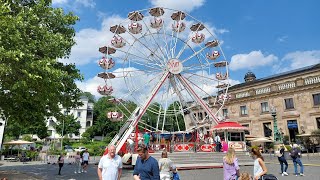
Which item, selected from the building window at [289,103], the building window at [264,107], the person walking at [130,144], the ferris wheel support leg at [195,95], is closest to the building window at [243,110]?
the building window at [264,107]

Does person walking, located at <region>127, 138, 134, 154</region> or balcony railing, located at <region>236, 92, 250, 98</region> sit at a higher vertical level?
balcony railing, located at <region>236, 92, 250, 98</region>

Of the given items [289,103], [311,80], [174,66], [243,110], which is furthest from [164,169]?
[243,110]

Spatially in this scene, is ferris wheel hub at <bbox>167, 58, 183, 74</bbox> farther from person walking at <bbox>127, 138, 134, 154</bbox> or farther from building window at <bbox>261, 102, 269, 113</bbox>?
building window at <bbox>261, 102, 269, 113</bbox>

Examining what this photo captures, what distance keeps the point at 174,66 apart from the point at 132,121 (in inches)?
264

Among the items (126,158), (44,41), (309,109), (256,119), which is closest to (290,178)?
(126,158)

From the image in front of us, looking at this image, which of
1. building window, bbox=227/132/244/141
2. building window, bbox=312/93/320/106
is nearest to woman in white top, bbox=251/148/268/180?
building window, bbox=227/132/244/141

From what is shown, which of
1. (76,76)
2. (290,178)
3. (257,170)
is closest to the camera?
(257,170)

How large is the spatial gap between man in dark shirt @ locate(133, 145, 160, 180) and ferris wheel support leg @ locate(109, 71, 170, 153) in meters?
16.3

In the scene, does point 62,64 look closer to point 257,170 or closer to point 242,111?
point 257,170

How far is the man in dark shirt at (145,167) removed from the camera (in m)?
5.23

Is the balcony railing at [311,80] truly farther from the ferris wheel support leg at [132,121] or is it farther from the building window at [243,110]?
the ferris wheel support leg at [132,121]

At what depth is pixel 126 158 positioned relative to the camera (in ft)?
71.4

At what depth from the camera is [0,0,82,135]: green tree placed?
36.3ft

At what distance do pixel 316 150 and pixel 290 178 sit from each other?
22.4 metres
